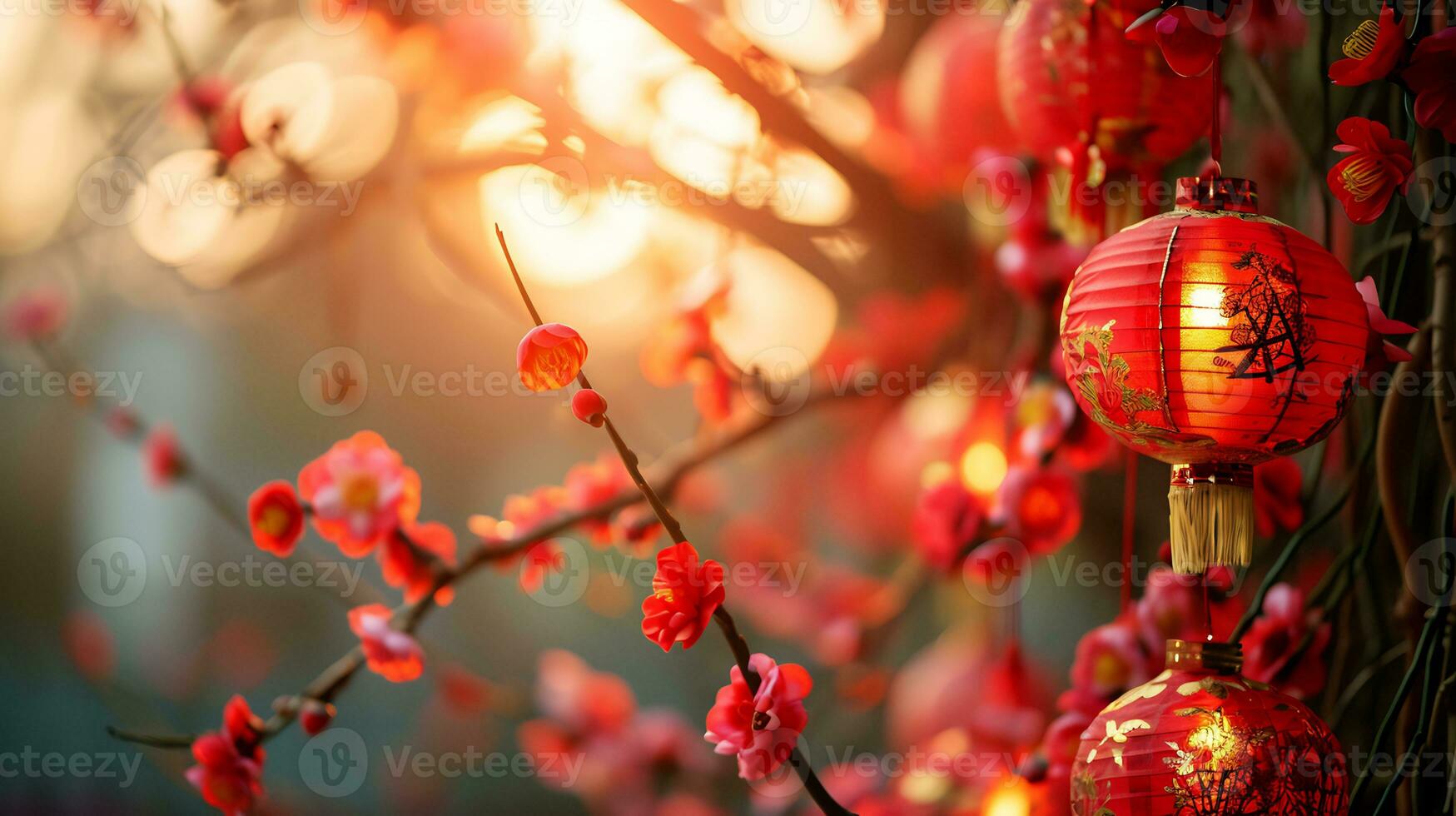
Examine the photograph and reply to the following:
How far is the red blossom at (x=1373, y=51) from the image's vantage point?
101 cm

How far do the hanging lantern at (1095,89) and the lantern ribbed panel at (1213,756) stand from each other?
1.98ft

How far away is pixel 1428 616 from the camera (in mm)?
1187

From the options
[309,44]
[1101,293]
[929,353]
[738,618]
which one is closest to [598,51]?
[309,44]

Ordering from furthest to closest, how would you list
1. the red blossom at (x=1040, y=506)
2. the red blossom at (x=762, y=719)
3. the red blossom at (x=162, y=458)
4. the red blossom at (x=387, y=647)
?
the red blossom at (x=162, y=458) → the red blossom at (x=387, y=647) → the red blossom at (x=1040, y=506) → the red blossom at (x=762, y=719)

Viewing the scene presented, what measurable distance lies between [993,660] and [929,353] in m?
0.40

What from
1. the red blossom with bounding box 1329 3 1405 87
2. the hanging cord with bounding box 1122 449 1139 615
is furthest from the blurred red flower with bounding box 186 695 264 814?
the red blossom with bounding box 1329 3 1405 87

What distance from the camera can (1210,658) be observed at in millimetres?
1032

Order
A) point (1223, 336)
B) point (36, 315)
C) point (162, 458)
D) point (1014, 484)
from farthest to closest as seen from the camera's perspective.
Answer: point (36, 315)
point (162, 458)
point (1014, 484)
point (1223, 336)

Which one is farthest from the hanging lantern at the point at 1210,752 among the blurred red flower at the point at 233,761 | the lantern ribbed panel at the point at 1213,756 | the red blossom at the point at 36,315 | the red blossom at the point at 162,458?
the red blossom at the point at 36,315

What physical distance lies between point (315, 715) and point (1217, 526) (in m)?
1.20

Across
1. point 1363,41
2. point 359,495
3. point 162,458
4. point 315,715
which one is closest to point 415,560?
point 359,495

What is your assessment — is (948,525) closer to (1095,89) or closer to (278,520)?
(1095,89)

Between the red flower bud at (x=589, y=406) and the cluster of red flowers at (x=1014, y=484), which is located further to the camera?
the cluster of red flowers at (x=1014, y=484)

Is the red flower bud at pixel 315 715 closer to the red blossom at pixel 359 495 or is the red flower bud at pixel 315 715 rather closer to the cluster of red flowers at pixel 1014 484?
the red blossom at pixel 359 495
